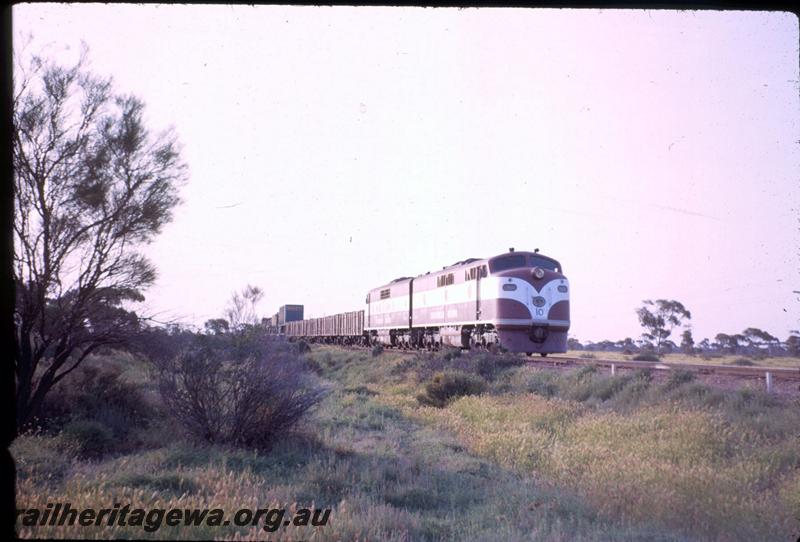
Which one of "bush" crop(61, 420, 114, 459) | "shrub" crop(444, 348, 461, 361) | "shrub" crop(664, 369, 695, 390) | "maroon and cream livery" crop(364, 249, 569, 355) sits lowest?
"bush" crop(61, 420, 114, 459)

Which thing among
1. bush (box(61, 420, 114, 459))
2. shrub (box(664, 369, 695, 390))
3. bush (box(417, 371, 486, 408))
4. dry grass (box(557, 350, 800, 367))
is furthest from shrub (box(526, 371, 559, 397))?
dry grass (box(557, 350, 800, 367))

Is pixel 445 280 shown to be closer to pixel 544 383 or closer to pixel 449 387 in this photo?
pixel 449 387

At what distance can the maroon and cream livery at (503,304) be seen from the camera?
76.4ft

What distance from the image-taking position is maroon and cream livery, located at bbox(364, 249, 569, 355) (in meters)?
23.3

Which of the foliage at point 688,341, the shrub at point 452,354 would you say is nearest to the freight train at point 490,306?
the shrub at point 452,354

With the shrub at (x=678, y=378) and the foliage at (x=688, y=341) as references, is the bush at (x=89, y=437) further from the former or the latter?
the foliage at (x=688, y=341)

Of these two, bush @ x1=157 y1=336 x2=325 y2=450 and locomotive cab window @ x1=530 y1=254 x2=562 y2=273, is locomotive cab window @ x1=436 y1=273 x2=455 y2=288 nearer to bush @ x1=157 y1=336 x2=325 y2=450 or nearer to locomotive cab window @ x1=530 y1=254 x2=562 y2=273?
locomotive cab window @ x1=530 y1=254 x2=562 y2=273

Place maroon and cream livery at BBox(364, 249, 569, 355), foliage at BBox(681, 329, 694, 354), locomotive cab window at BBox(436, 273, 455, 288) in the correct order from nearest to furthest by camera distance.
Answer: maroon and cream livery at BBox(364, 249, 569, 355) → locomotive cab window at BBox(436, 273, 455, 288) → foliage at BBox(681, 329, 694, 354)

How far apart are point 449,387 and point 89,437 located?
36.7ft

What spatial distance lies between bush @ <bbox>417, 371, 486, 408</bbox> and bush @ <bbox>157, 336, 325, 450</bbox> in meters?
8.42

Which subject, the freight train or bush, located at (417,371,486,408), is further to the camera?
the freight train

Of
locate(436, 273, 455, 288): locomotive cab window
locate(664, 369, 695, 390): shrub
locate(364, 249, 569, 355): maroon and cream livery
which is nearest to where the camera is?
locate(664, 369, 695, 390): shrub

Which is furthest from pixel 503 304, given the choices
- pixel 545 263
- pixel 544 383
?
pixel 544 383

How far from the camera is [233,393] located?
35.7ft
